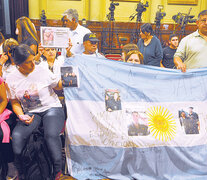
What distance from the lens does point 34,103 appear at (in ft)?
7.18

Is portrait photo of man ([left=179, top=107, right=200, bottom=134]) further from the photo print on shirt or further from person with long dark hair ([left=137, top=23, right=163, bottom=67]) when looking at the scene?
person with long dark hair ([left=137, top=23, right=163, bottom=67])

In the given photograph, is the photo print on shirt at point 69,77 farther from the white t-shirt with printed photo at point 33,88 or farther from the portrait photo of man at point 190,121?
the portrait photo of man at point 190,121

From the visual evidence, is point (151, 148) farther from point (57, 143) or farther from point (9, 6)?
point (9, 6)

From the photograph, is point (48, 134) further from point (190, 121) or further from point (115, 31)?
point (115, 31)

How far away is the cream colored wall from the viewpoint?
8.52m

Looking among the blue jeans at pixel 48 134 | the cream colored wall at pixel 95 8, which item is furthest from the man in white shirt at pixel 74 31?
the cream colored wall at pixel 95 8

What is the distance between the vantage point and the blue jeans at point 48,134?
6.57 ft

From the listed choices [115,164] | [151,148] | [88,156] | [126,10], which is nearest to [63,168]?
[88,156]

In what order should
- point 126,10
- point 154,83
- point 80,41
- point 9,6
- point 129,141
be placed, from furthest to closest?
point 126,10, point 9,6, point 80,41, point 154,83, point 129,141

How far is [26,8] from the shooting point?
26.2 ft

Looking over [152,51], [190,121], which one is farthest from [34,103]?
[152,51]

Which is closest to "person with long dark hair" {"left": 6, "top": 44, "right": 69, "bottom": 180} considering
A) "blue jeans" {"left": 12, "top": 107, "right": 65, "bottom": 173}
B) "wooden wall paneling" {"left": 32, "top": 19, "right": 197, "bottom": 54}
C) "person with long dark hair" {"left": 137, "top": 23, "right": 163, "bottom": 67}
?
"blue jeans" {"left": 12, "top": 107, "right": 65, "bottom": 173}

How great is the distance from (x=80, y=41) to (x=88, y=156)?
200 centimetres

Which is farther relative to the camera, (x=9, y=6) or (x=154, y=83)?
(x=9, y=6)
